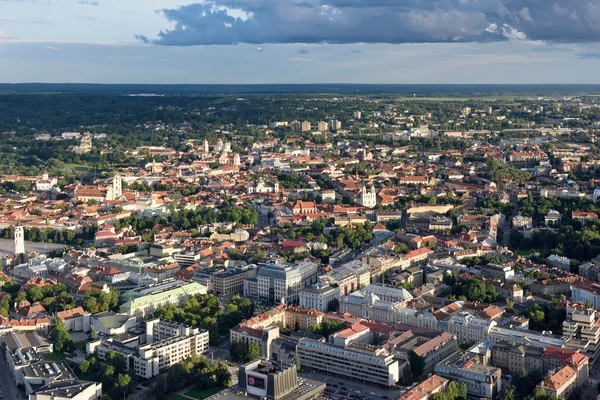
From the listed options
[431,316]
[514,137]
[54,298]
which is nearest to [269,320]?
[431,316]

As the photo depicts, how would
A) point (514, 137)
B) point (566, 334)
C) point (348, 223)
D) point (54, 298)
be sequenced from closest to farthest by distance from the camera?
point (566, 334) → point (54, 298) → point (348, 223) → point (514, 137)

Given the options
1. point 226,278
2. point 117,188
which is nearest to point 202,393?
point 226,278

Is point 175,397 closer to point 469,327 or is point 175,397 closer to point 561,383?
point 469,327

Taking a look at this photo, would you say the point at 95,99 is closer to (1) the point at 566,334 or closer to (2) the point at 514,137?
(2) the point at 514,137

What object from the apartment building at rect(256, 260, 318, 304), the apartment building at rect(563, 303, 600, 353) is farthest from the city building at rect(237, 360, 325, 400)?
the apartment building at rect(256, 260, 318, 304)

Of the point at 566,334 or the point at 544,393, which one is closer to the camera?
the point at 544,393

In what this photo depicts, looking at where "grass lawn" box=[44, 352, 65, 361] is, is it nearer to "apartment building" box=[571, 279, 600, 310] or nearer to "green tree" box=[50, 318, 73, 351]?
"green tree" box=[50, 318, 73, 351]

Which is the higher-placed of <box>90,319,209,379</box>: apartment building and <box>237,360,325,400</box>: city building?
<box>237,360,325,400</box>: city building
